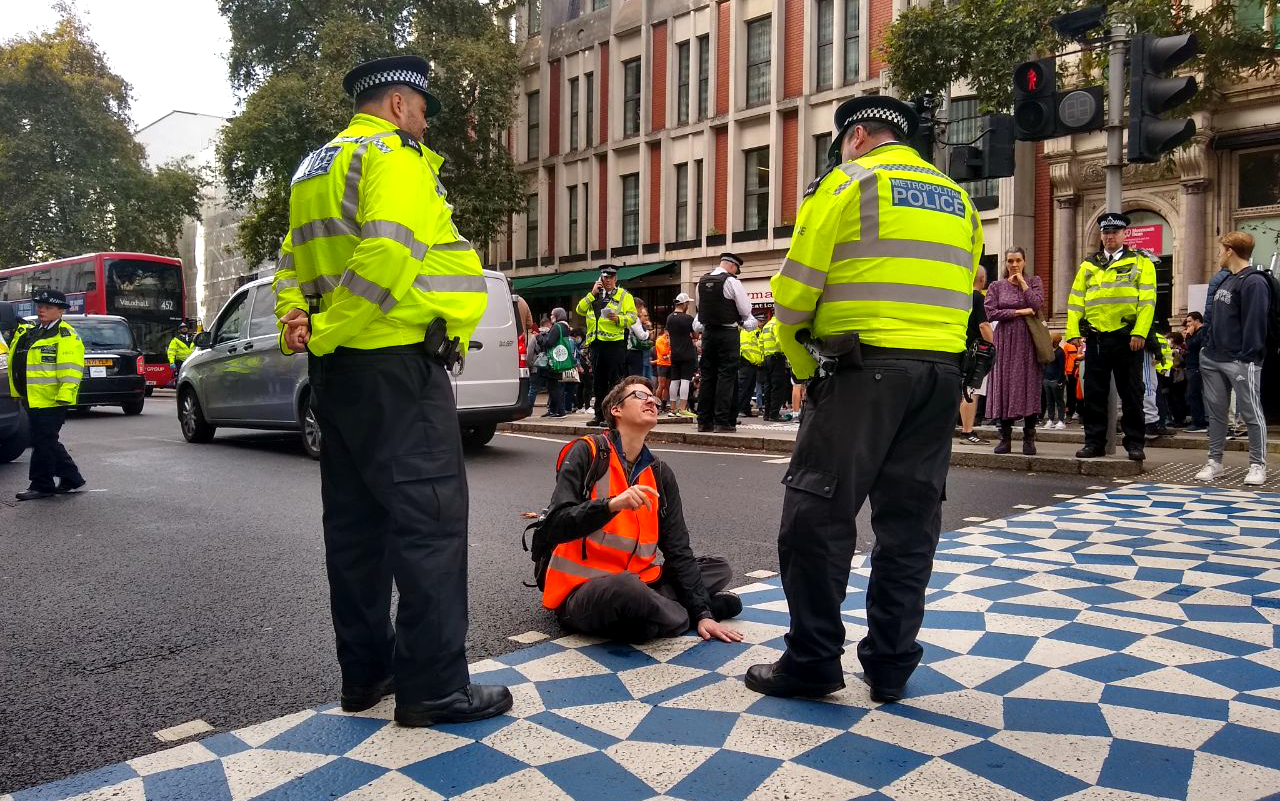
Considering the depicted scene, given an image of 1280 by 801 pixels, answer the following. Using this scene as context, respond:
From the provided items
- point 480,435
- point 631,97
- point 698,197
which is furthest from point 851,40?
point 480,435

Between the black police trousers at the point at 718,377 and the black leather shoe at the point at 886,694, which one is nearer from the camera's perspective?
the black leather shoe at the point at 886,694

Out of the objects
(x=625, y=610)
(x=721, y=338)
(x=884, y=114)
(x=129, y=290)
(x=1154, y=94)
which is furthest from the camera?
(x=129, y=290)

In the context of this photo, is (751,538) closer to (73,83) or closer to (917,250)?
(917,250)

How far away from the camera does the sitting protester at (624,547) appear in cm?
402

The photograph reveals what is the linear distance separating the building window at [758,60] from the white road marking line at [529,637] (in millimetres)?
26485

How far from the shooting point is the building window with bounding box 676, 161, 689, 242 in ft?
103

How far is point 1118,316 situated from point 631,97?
25.7m

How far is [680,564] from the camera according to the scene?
4227mm

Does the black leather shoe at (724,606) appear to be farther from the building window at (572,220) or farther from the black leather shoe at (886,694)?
the building window at (572,220)

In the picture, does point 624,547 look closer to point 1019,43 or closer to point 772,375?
point 772,375

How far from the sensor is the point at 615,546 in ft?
13.6

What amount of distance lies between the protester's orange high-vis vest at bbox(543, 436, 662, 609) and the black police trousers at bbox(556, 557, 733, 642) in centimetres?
6

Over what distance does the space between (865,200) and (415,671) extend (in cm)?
199

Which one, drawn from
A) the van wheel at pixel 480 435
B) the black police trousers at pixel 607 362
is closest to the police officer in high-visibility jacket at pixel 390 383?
the van wheel at pixel 480 435
